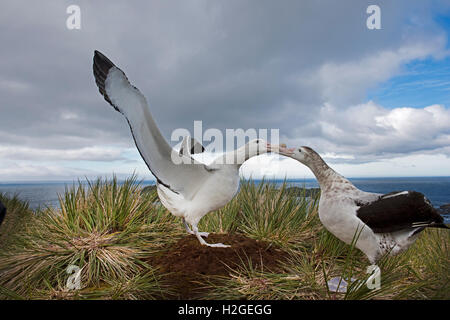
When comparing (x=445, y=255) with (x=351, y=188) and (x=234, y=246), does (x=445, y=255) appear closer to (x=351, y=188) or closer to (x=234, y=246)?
(x=351, y=188)

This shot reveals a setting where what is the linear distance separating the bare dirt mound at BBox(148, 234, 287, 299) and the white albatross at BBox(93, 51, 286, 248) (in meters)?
0.22

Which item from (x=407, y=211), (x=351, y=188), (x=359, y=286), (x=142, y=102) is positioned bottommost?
(x=359, y=286)

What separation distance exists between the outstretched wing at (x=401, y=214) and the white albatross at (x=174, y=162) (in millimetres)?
1532

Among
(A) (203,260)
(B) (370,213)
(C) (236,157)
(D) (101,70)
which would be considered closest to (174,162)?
(C) (236,157)

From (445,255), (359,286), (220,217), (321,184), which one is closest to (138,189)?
(220,217)

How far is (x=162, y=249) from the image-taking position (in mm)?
5289

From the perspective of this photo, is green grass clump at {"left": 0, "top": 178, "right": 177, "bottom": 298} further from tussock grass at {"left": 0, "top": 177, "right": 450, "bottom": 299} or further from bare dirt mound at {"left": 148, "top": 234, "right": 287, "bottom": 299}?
bare dirt mound at {"left": 148, "top": 234, "right": 287, "bottom": 299}

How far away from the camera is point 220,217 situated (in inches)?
265

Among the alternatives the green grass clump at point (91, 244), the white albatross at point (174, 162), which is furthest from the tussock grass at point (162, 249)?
the white albatross at point (174, 162)

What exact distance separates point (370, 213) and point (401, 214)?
1.16 ft

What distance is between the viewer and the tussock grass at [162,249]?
396cm

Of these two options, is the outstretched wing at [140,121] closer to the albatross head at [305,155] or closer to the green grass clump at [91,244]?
the albatross head at [305,155]

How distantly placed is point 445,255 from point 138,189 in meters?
5.87
